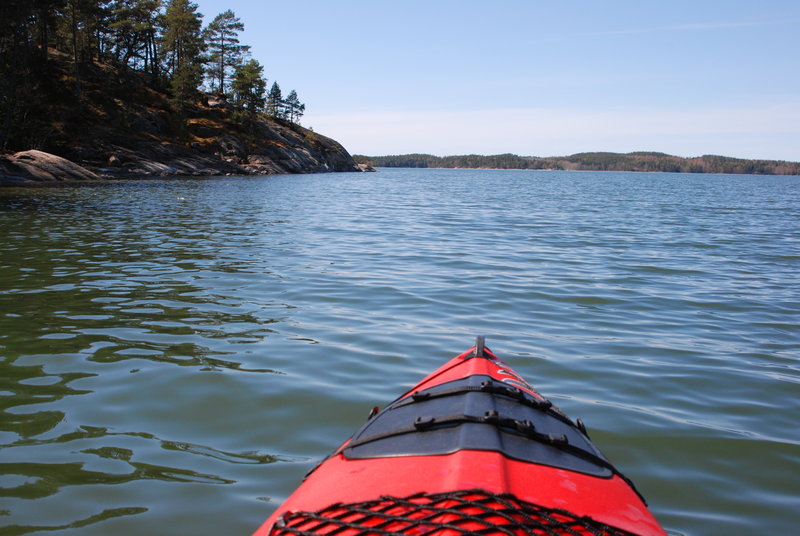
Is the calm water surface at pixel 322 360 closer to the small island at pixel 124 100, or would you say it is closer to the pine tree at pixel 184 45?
the small island at pixel 124 100

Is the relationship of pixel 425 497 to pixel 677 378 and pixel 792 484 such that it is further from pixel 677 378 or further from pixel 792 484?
pixel 677 378

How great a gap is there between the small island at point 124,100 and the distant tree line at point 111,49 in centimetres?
13

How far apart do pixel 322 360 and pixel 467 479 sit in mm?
4035

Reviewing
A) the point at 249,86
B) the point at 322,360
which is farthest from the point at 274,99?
the point at 322,360

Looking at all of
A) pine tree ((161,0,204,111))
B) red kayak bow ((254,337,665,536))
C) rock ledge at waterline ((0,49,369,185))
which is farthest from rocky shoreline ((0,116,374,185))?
red kayak bow ((254,337,665,536))

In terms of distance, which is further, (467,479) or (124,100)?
(124,100)

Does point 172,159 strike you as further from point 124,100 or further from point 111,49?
point 111,49

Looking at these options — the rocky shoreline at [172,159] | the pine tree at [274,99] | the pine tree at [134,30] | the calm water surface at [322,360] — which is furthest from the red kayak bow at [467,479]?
the pine tree at [274,99]

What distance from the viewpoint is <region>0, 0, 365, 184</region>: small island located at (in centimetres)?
3544

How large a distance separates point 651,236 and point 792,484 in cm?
1451

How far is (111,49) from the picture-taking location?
212ft

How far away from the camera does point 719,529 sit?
3357 millimetres

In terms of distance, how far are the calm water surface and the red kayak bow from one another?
1.07m

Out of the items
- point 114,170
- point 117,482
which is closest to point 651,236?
point 117,482
